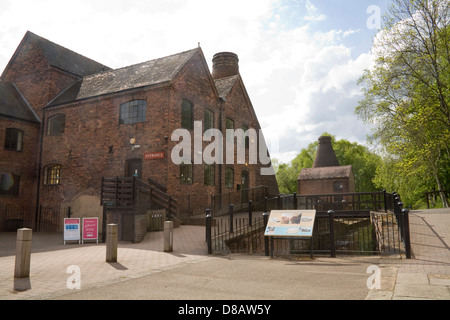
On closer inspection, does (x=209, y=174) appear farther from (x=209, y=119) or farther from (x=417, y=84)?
(x=417, y=84)

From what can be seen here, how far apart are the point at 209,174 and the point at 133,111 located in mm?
5706

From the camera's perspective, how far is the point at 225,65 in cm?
2755

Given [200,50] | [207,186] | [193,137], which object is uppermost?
[200,50]

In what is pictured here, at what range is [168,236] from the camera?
31.7 ft

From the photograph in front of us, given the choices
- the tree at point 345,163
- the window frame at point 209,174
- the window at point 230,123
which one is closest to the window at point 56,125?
the window frame at point 209,174

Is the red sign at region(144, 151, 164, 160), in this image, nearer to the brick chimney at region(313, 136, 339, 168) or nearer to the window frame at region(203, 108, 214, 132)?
the window frame at region(203, 108, 214, 132)

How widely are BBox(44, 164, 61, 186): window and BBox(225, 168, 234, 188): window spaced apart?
10.7 metres

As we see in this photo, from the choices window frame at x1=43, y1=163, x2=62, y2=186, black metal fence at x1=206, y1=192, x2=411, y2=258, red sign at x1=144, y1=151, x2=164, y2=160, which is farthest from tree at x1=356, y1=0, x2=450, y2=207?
window frame at x1=43, y1=163, x2=62, y2=186

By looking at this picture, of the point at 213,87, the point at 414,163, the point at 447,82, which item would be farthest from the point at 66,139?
the point at 447,82

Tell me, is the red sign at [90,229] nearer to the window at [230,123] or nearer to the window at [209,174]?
the window at [209,174]

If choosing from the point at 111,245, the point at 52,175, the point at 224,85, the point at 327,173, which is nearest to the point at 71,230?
the point at 111,245
